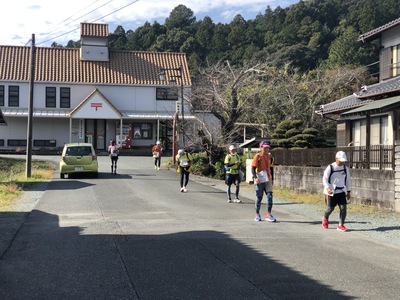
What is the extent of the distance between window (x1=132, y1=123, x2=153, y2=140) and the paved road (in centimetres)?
3144

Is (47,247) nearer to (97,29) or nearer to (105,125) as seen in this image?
(105,125)

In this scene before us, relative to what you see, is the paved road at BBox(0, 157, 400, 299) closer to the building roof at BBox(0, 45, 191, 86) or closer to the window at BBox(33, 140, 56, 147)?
the window at BBox(33, 140, 56, 147)

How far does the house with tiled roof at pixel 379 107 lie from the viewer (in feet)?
58.4

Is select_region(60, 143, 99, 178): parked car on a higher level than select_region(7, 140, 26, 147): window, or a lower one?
lower

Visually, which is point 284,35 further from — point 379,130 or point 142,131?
point 379,130

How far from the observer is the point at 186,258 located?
725 centimetres

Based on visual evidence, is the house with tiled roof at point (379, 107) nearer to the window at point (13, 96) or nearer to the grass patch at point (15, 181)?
the grass patch at point (15, 181)

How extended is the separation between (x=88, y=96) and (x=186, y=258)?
118ft

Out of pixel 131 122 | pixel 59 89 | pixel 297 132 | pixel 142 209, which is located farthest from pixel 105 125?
pixel 142 209

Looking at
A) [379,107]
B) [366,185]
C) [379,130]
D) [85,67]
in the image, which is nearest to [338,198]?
[366,185]

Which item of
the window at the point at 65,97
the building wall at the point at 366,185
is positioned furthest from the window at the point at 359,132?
the window at the point at 65,97

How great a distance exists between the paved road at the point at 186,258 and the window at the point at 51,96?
3157 cm

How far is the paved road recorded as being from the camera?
18.6ft

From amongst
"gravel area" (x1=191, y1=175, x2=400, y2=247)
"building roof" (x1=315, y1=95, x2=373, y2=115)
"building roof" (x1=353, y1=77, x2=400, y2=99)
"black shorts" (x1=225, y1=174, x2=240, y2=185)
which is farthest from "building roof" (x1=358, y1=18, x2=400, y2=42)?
"black shorts" (x1=225, y1=174, x2=240, y2=185)
